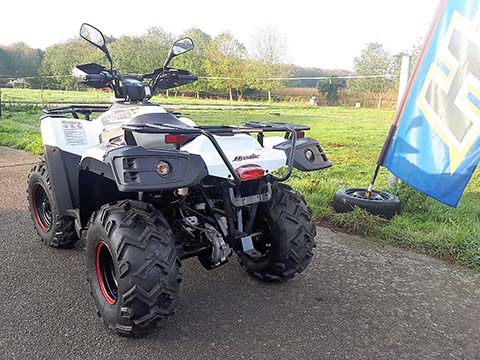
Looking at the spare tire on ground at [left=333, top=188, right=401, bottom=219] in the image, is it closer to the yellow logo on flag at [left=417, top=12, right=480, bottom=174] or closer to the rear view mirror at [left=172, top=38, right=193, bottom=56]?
the yellow logo on flag at [left=417, top=12, right=480, bottom=174]

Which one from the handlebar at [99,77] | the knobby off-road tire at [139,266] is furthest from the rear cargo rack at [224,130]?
the handlebar at [99,77]

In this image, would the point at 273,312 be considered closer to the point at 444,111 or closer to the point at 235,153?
the point at 235,153

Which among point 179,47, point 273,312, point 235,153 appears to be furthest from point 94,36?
point 273,312

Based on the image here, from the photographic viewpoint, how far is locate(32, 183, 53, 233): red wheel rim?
391cm

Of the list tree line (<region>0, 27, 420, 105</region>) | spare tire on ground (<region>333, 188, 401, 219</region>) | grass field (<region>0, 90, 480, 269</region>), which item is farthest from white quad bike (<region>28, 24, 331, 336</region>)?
tree line (<region>0, 27, 420, 105</region>)

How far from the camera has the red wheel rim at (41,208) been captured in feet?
12.8

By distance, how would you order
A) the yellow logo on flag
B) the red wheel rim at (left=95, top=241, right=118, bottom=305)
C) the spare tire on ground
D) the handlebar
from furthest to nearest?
the spare tire on ground
the yellow logo on flag
the handlebar
the red wheel rim at (left=95, top=241, right=118, bottom=305)

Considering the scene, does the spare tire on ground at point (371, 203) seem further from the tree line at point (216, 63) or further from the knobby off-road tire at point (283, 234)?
the tree line at point (216, 63)

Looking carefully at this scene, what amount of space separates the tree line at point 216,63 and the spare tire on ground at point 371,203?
45.5ft

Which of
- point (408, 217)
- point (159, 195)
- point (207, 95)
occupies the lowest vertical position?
point (207, 95)

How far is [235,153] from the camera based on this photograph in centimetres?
245

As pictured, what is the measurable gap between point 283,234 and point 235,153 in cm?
77

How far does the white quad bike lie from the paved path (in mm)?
171

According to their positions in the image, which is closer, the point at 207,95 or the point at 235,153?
the point at 235,153
